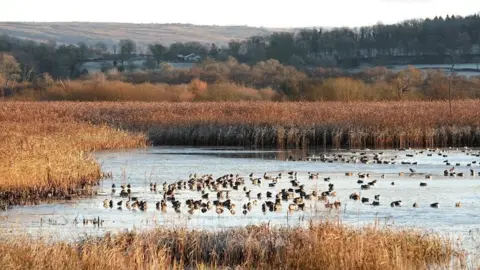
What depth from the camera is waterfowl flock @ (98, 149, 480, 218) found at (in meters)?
19.7

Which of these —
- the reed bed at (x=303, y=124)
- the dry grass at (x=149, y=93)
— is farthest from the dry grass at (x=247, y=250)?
the dry grass at (x=149, y=93)

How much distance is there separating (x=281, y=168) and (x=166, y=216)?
10777mm

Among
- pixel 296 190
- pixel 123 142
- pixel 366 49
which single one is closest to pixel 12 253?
pixel 296 190

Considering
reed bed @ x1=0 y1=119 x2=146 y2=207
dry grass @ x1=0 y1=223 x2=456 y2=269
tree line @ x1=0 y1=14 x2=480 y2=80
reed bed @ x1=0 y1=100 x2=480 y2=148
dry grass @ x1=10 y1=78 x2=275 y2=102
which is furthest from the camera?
tree line @ x1=0 y1=14 x2=480 y2=80

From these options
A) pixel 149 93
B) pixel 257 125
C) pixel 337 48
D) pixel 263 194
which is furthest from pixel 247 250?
pixel 337 48

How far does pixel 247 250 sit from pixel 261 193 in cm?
856

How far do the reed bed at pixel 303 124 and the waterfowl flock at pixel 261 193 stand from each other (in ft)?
24.9

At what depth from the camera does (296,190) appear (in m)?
22.3

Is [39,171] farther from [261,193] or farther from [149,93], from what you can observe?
[149,93]

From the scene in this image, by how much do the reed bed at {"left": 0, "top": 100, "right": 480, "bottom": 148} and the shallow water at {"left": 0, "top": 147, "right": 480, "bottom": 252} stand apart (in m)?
2.54

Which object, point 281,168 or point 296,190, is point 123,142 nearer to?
point 281,168

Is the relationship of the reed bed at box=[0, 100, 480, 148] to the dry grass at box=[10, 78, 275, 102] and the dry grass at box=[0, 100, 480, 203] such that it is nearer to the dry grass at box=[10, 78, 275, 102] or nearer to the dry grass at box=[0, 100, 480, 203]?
the dry grass at box=[0, 100, 480, 203]

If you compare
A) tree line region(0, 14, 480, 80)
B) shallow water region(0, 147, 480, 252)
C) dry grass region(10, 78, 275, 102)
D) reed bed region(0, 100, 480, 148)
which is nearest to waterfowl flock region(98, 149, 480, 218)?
shallow water region(0, 147, 480, 252)

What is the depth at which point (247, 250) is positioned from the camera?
45.8 ft
